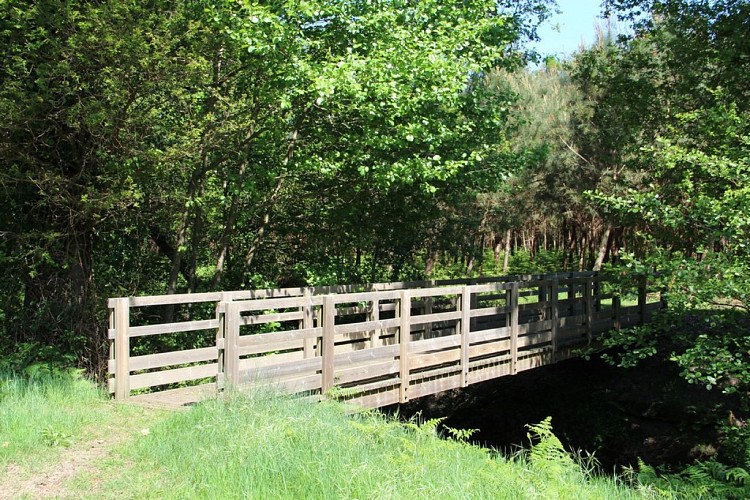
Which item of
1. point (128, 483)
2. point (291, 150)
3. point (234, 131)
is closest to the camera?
point (128, 483)

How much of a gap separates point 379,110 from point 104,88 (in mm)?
3561

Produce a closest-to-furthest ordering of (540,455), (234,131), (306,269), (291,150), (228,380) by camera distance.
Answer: (540,455), (228,380), (234,131), (291,150), (306,269)

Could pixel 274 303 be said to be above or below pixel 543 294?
above

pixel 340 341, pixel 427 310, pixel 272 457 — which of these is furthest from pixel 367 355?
pixel 272 457

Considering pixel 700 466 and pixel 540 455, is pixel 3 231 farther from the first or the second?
pixel 700 466

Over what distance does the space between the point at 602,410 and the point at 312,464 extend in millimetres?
10030

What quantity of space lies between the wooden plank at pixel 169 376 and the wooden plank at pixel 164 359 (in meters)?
0.12

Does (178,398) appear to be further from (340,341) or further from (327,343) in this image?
(340,341)

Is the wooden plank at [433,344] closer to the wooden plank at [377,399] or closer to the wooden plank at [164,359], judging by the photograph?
the wooden plank at [377,399]

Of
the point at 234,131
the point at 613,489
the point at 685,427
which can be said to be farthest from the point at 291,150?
the point at 685,427

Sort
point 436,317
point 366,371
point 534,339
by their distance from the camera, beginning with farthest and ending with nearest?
1. point 534,339
2. point 436,317
3. point 366,371

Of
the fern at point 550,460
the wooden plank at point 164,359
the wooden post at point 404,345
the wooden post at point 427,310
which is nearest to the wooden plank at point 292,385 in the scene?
the wooden plank at point 164,359

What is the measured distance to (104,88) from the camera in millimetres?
8359

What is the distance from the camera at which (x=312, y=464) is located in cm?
445
